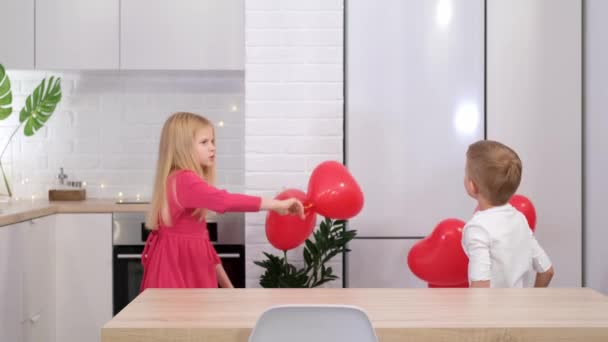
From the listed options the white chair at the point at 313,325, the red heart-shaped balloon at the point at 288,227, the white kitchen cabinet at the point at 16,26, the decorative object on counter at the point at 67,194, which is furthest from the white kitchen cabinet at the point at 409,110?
the white chair at the point at 313,325

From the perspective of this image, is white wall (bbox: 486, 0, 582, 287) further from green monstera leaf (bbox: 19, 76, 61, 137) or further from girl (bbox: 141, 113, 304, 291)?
green monstera leaf (bbox: 19, 76, 61, 137)

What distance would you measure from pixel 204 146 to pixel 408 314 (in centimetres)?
126

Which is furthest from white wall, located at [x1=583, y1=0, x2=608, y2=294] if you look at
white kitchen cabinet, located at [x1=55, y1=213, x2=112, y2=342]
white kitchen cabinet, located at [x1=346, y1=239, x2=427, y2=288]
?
white kitchen cabinet, located at [x1=55, y1=213, x2=112, y2=342]

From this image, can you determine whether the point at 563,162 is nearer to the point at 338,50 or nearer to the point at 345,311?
the point at 338,50

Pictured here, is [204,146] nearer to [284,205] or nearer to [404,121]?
[284,205]

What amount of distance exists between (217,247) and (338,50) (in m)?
1.09

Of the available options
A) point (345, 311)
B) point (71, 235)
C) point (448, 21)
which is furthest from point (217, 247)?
point (345, 311)

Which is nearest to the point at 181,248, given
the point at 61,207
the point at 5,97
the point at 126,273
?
the point at 126,273

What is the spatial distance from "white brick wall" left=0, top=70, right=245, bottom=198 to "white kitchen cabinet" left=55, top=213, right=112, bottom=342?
1.91 feet

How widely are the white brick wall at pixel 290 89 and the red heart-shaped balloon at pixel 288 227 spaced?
537mm

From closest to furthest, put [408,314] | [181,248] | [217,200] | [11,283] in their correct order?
[408,314], [217,200], [181,248], [11,283]

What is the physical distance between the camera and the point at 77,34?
3.83 meters

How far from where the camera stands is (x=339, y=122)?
333 centimetres

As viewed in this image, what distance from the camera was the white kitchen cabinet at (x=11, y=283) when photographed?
2977mm
